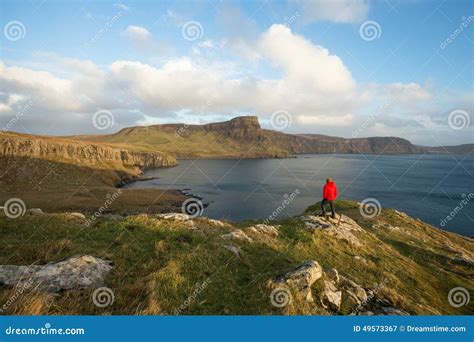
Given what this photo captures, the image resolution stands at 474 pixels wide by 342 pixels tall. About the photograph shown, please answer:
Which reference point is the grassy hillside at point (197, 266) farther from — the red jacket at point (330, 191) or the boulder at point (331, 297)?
the red jacket at point (330, 191)

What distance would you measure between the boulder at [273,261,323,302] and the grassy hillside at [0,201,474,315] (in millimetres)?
282

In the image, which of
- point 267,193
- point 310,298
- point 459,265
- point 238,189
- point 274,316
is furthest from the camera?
point 238,189

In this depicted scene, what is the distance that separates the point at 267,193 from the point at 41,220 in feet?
285

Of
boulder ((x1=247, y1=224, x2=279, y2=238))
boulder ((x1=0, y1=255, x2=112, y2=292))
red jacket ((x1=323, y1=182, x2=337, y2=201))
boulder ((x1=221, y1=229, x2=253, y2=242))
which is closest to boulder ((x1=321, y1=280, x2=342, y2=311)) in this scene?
boulder ((x1=221, y1=229, x2=253, y2=242))

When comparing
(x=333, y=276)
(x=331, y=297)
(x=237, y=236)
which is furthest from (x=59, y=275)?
(x=333, y=276)

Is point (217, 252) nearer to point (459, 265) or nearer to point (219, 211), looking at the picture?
point (459, 265)

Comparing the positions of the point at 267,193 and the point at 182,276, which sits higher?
the point at 182,276

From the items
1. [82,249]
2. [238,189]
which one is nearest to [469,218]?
[238,189]

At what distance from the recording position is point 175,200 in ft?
269

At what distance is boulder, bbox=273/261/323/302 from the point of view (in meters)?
9.21

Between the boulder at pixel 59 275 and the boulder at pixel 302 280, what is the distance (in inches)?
226

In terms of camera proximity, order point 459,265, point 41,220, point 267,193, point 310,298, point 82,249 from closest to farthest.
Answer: point 310,298, point 82,249, point 41,220, point 459,265, point 267,193

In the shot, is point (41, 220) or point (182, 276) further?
point (41, 220)

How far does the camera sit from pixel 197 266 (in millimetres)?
10320
